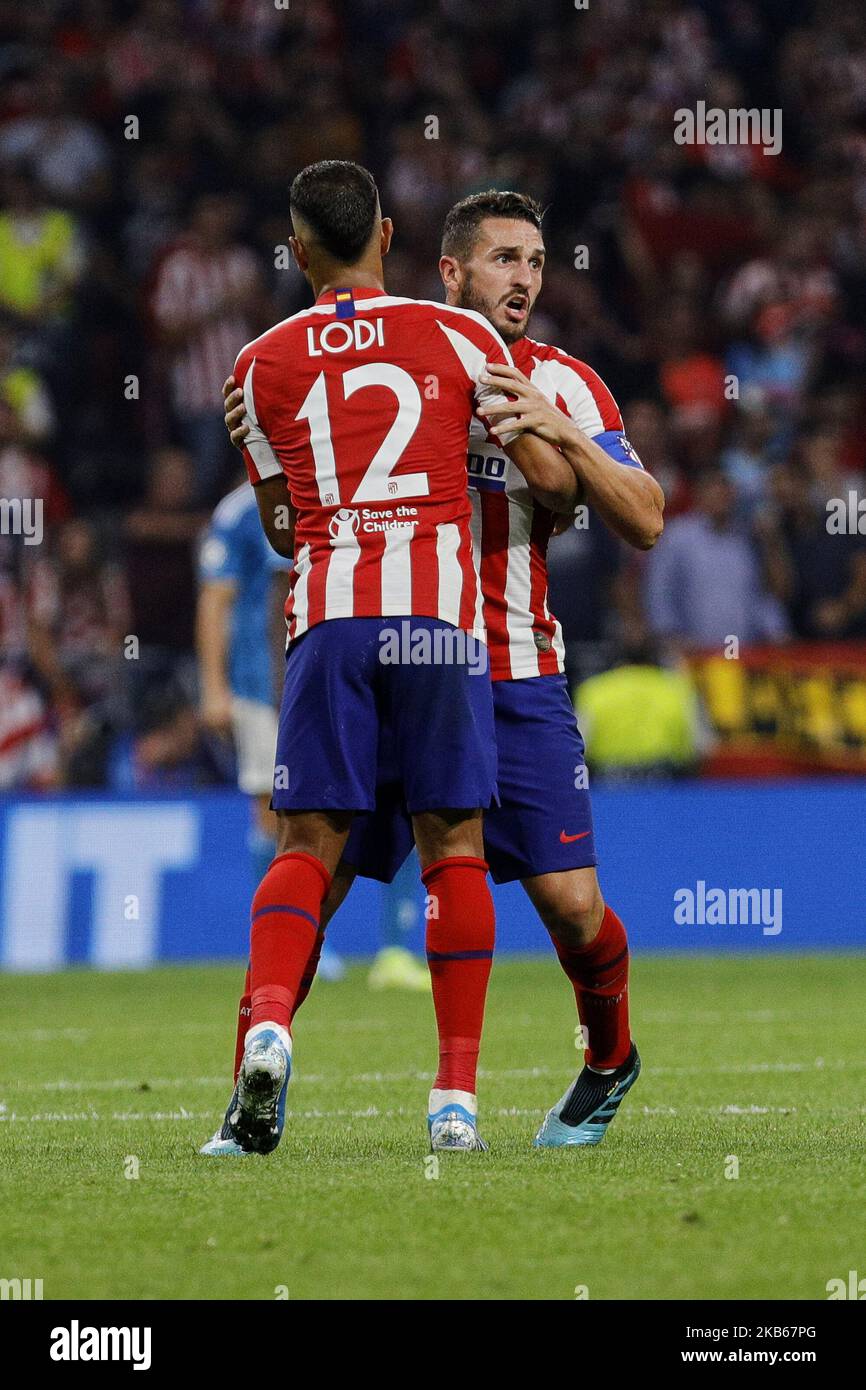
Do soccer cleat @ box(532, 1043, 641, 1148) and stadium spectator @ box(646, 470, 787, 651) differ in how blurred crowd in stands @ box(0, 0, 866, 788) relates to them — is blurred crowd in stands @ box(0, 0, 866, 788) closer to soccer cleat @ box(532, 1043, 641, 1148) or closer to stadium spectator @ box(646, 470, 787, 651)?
stadium spectator @ box(646, 470, 787, 651)

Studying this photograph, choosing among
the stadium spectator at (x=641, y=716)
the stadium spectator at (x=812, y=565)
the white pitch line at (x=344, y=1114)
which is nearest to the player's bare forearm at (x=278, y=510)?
the white pitch line at (x=344, y=1114)

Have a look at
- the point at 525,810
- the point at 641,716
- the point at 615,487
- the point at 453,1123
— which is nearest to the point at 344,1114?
the point at 453,1123

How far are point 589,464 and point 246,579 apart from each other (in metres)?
5.01

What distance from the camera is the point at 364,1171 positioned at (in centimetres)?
438

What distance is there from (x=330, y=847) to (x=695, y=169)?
1248 cm

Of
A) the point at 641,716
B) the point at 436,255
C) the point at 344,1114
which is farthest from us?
the point at 436,255

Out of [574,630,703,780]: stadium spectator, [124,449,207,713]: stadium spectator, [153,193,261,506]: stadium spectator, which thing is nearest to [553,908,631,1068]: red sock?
[574,630,703,780]: stadium spectator

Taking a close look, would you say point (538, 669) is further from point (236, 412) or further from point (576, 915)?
point (236, 412)

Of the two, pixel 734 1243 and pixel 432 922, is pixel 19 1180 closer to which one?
pixel 432 922

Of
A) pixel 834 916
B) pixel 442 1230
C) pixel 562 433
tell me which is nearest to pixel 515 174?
pixel 834 916

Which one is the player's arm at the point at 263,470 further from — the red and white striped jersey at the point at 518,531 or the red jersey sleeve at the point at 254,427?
the red and white striped jersey at the point at 518,531

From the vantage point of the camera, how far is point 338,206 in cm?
459

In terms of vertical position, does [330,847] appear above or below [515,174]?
below
